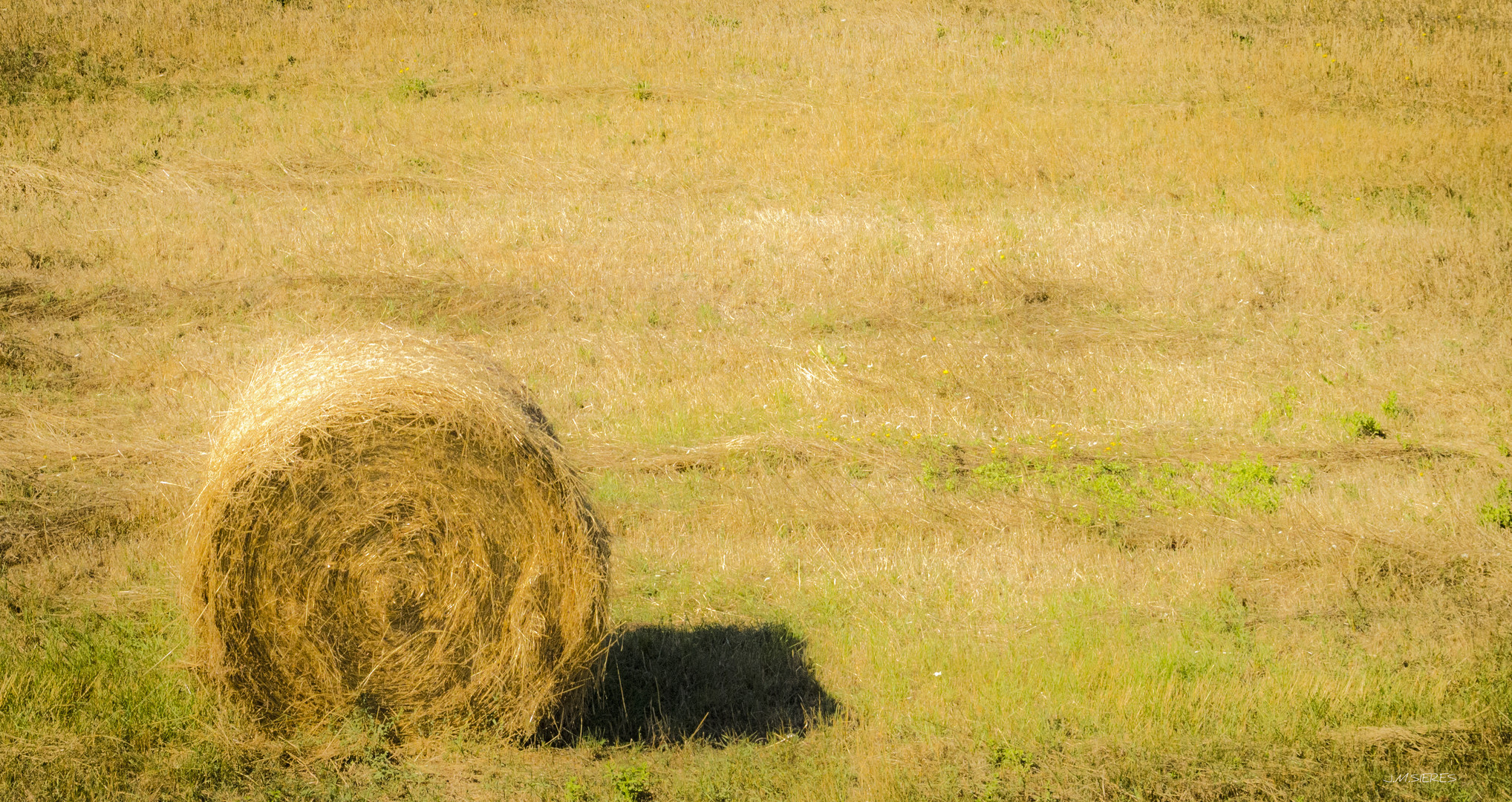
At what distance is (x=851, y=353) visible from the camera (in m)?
11.4

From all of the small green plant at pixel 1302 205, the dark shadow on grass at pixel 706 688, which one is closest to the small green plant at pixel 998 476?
the dark shadow on grass at pixel 706 688

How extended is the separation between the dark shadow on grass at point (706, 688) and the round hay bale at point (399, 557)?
1.46ft

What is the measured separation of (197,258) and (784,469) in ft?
28.8

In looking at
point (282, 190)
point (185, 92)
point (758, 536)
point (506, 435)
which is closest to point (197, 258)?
point (282, 190)

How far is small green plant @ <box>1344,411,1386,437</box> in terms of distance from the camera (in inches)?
371

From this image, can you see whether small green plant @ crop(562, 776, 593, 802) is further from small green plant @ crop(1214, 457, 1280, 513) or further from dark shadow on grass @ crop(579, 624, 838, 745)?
small green plant @ crop(1214, 457, 1280, 513)

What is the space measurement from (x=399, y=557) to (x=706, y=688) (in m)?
1.72

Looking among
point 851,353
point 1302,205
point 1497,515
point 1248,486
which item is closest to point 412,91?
point 851,353

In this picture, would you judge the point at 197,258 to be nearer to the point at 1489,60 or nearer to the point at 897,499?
the point at 897,499

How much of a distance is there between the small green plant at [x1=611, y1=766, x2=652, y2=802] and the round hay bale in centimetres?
52

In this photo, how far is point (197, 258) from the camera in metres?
13.5

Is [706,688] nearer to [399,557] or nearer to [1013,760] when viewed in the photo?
[1013,760]

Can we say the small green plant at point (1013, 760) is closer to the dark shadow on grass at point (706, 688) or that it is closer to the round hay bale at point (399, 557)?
the dark shadow on grass at point (706, 688)

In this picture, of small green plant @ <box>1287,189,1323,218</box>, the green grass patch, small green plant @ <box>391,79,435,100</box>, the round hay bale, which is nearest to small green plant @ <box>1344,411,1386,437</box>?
the green grass patch
